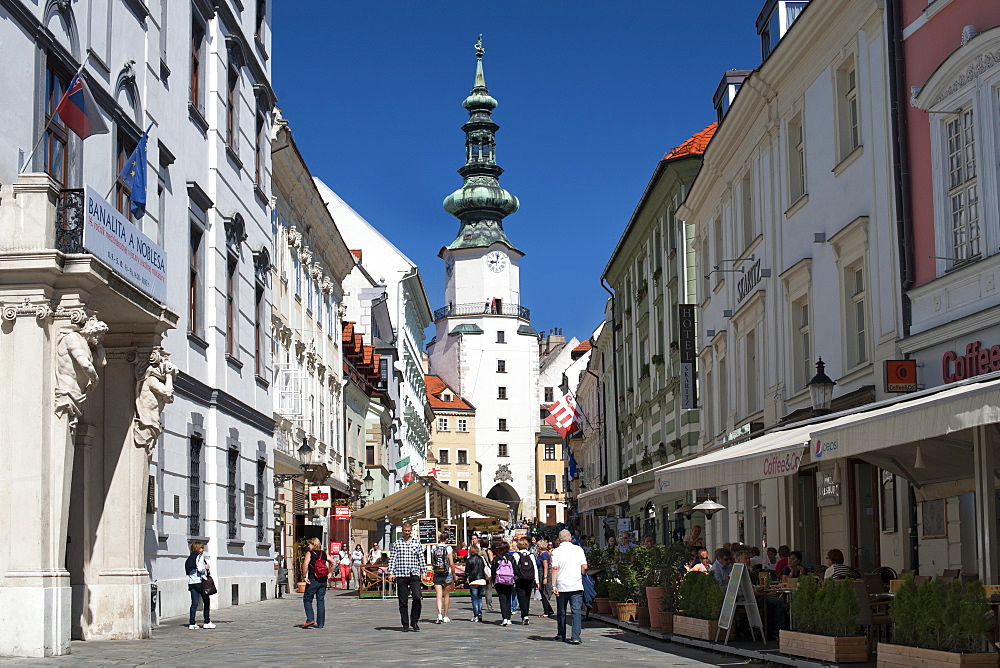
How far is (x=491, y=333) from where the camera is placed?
12025 cm

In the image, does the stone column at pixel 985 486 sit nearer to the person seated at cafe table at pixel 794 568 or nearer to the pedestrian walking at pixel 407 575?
the person seated at cafe table at pixel 794 568

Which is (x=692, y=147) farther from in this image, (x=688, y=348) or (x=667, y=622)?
(x=667, y=622)

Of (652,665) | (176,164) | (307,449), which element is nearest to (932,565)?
(652,665)

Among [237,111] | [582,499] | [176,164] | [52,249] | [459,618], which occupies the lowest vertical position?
[459,618]

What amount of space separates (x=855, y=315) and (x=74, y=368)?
1170cm

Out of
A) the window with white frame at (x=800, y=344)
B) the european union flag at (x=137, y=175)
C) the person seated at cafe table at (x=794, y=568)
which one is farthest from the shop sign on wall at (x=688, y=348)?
the european union flag at (x=137, y=175)

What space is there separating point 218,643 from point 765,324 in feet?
43.0

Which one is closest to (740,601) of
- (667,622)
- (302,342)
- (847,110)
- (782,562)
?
(667,622)

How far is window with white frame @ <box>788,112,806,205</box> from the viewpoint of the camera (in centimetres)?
2389

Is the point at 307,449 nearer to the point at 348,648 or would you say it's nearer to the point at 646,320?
the point at 646,320

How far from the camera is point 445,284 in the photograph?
405 ft

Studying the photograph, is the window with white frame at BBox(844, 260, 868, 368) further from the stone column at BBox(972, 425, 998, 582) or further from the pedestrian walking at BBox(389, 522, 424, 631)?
the stone column at BBox(972, 425, 998, 582)

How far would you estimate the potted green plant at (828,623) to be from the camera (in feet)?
41.3

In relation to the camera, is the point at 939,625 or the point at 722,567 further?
the point at 722,567
